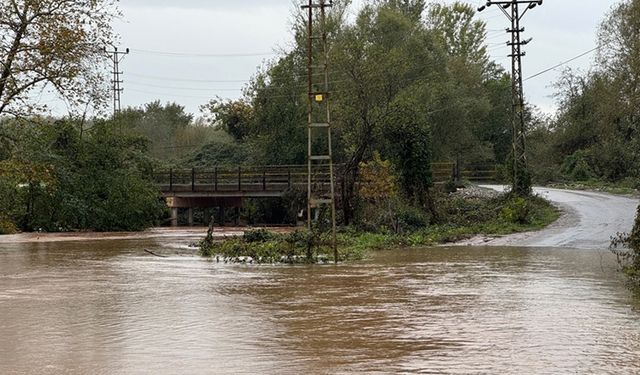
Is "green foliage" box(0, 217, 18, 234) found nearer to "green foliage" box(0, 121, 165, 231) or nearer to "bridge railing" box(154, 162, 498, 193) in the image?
"green foliage" box(0, 121, 165, 231)

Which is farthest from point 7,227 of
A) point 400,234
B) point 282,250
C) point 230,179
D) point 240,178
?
point 282,250

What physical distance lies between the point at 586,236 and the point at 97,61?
16771mm

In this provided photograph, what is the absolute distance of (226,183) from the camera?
51844mm

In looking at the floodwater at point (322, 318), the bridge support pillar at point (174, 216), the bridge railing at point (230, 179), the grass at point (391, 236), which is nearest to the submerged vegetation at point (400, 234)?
the grass at point (391, 236)

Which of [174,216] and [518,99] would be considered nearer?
[518,99]

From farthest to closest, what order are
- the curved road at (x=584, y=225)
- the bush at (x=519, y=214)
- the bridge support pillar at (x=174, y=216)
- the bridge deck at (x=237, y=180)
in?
1. the bridge support pillar at (x=174, y=216)
2. the bridge deck at (x=237, y=180)
3. the bush at (x=519, y=214)
4. the curved road at (x=584, y=225)

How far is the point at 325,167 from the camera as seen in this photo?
45.1m

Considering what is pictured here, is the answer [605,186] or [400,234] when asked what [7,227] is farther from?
[605,186]

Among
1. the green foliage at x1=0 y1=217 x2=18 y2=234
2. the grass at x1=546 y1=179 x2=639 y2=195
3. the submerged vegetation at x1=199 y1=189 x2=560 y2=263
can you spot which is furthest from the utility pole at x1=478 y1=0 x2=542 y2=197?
the green foliage at x1=0 y1=217 x2=18 y2=234

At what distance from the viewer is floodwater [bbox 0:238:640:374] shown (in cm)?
947

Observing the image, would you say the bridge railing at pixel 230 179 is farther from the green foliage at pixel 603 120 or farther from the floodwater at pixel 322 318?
the floodwater at pixel 322 318

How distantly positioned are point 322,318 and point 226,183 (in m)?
39.7

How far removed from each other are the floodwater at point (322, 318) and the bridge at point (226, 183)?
2740 centimetres

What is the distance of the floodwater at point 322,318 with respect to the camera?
947 centimetres
